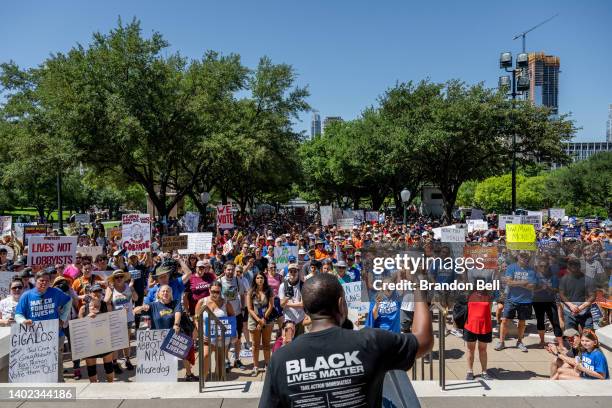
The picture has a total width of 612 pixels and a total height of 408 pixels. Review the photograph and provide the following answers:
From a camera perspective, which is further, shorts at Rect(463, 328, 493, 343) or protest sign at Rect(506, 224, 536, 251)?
protest sign at Rect(506, 224, 536, 251)

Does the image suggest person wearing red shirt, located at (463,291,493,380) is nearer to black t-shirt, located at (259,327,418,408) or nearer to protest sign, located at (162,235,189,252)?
black t-shirt, located at (259,327,418,408)

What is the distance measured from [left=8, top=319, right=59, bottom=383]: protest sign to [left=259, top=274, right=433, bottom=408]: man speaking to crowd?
479 centimetres

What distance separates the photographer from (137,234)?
12.5m

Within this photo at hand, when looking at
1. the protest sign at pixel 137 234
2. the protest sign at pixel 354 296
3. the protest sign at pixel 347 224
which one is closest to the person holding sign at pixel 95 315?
the protest sign at pixel 354 296

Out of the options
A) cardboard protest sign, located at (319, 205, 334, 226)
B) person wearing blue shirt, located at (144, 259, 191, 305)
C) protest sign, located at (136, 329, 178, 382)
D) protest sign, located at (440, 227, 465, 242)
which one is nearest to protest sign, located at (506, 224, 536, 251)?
protest sign, located at (440, 227, 465, 242)

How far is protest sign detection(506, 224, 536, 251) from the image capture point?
1338 cm

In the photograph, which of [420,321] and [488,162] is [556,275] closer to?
[420,321]

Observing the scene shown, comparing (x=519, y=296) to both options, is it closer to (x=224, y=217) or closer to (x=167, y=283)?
(x=167, y=283)

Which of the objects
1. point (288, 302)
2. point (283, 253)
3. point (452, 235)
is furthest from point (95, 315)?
point (452, 235)

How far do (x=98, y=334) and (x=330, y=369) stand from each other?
5205mm

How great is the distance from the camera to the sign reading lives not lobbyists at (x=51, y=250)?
33.3 feet

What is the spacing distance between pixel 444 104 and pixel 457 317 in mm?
23387

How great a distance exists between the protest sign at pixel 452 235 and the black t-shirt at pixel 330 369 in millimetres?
12690

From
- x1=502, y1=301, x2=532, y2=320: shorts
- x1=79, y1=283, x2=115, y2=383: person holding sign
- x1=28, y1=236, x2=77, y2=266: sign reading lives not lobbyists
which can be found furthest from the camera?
x1=28, y1=236, x2=77, y2=266: sign reading lives not lobbyists
